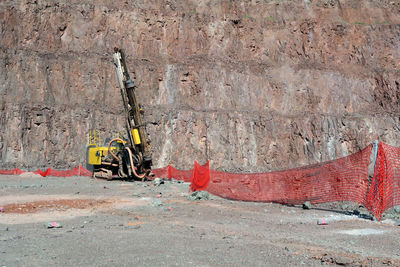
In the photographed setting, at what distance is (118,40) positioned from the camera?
40656 millimetres

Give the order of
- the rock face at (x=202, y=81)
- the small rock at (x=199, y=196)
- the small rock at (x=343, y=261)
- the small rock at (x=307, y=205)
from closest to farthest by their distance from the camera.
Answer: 1. the small rock at (x=343, y=261)
2. the small rock at (x=307, y=205)
3. the small rock at (x=199, y=196)
4. the rock face at (x=202, y=81)

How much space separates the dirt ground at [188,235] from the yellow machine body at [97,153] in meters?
8.77

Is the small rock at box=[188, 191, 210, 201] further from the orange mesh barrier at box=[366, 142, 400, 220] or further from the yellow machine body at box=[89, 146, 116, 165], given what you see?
the yellow machine body at box=[89, 146, 116, 165]

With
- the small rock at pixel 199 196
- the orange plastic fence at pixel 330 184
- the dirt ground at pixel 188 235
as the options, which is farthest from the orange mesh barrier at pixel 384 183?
the small rock at pixel 199 196

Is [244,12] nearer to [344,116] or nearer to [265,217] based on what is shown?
[344,116]

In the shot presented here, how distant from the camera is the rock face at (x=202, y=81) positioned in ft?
117

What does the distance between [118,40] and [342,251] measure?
3755cm

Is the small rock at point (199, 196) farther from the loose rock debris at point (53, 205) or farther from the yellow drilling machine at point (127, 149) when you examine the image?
the yellow drilling machine at point (127, 149)

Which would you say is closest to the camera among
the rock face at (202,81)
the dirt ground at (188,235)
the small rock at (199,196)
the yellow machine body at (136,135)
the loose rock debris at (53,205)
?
the dirt ground at (188,235)

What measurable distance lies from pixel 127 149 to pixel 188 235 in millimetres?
12688

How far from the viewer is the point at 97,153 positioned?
21094 millimetres

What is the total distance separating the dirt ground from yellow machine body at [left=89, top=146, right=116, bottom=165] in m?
8.77

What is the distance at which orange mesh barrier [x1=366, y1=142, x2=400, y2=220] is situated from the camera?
878 cm

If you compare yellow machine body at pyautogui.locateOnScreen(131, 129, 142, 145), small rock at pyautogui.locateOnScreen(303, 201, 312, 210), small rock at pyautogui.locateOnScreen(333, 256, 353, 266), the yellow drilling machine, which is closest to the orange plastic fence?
small rock at pyautogui.locateOnScreen(303, 201, 312, 210)
